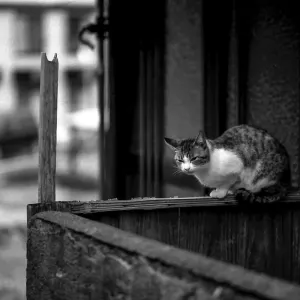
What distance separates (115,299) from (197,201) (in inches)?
36.6

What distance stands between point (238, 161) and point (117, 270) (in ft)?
5.32

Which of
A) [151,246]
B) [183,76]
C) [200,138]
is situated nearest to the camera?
[151,246]

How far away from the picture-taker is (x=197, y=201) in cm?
285

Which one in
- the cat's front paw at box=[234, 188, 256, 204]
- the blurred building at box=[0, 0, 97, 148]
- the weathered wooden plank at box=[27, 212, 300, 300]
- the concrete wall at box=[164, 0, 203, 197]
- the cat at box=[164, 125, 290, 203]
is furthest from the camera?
the blurred building at box=[0, 0, 97, 148]

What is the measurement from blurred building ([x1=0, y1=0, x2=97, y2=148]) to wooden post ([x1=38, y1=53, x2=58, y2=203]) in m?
24.2

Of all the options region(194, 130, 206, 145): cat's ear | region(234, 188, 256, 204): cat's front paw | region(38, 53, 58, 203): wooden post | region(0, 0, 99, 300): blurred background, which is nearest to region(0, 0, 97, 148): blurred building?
region(0, 0, 99, 300): blurred background

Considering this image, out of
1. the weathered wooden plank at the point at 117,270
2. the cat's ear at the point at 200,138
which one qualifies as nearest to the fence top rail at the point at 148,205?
the weathered wooden plank at the point at 117,270

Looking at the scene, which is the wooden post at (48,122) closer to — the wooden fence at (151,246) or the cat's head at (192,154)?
the wooden fence at (151,246)

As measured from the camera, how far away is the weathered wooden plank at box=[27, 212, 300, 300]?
1.55 meters

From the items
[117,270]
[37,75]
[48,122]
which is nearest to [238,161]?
[48,122]

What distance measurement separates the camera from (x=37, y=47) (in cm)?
2792

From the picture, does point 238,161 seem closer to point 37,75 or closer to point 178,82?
point 178,82

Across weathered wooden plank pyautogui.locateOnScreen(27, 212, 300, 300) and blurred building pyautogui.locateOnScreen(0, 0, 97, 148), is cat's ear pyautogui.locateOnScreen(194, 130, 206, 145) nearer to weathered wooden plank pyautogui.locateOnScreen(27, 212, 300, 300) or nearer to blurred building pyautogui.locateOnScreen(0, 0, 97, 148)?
weathered wooden plank pyautogui.locateOnScreen(27, 212, 300, 300)

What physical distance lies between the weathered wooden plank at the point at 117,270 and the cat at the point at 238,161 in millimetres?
1213
